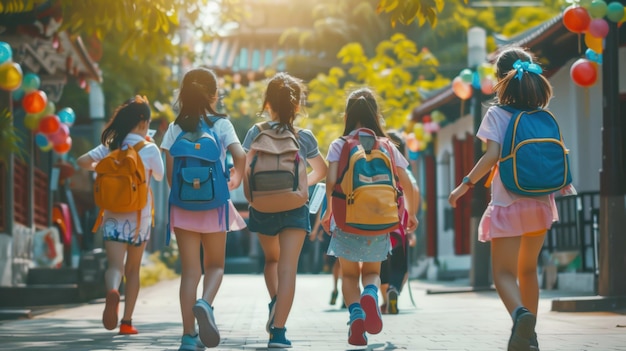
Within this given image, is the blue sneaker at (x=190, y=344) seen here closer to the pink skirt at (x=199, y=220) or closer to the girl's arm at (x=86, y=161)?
the pink skirt at (x=199, y=220)

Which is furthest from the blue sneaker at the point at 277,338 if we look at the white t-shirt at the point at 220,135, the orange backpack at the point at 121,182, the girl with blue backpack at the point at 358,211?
the orange backpack at the point at 121,182

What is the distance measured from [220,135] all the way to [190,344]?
135cm

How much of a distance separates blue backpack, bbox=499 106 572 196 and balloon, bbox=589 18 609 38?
5623mm

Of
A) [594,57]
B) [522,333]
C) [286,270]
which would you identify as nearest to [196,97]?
[286,270]

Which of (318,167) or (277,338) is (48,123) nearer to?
(318,167)

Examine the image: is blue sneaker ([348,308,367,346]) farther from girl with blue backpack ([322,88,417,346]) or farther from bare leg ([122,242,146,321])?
bare leg ([122,242,146,321])

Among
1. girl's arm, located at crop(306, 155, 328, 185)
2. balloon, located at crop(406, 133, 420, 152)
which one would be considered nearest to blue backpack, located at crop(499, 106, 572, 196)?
girl's arm, located at crop(306, 155, 328, 185)

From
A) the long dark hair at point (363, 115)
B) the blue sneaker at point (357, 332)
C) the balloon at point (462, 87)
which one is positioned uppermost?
the balloon at point (462, 87)

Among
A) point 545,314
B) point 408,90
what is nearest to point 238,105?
point 408,90

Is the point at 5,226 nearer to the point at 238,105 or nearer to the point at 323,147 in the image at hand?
the point at 323,147

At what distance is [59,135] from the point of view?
17328mm

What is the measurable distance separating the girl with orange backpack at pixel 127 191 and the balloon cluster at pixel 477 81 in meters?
8.57

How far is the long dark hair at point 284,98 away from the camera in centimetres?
817

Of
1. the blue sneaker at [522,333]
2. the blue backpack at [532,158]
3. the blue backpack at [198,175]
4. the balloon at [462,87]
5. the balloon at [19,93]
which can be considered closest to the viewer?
the blue sneaker at [522,333]
